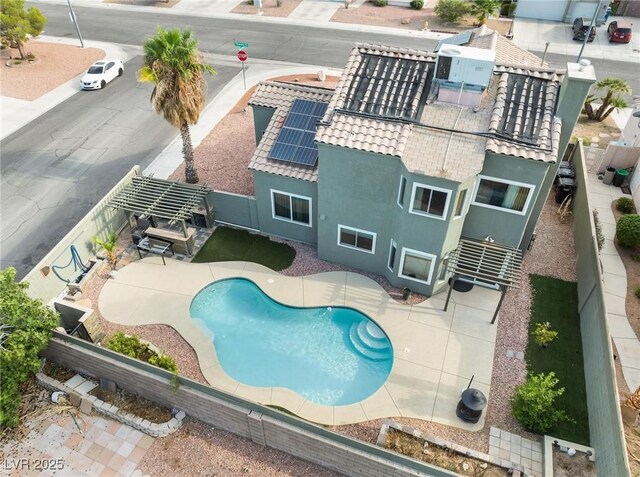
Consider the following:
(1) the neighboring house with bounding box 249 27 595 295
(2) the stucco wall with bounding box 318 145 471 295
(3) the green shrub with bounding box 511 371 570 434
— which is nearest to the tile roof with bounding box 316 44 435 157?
(1) the neighboring house with bounding box 249 27 595 295

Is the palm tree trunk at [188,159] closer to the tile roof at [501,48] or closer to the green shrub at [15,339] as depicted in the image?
the green shrub at [15,339]

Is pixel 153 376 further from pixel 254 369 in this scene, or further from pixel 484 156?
pixel 484 156

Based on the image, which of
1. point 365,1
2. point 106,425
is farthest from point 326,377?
point 365,1

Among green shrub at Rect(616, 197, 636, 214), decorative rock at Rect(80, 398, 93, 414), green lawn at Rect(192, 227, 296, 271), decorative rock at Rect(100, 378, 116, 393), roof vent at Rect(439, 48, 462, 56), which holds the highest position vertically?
roof vent at Rect(439, 48, 462, 56)

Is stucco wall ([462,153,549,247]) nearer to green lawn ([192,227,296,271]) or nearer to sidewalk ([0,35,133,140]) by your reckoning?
green lawn ([192,227,296,271])

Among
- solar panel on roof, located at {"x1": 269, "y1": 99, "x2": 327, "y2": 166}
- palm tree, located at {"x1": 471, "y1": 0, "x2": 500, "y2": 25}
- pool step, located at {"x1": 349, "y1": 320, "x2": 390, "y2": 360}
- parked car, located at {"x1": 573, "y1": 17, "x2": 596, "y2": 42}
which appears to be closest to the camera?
pool step, located at {"x1": 349, "y1": 320, "x2": 390, "y2": 360}

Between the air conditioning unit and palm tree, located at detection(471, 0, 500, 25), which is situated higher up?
the air conditioning unit

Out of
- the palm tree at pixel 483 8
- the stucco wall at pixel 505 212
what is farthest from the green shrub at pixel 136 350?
the palm tree at pixel 483 8
